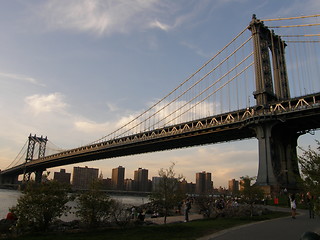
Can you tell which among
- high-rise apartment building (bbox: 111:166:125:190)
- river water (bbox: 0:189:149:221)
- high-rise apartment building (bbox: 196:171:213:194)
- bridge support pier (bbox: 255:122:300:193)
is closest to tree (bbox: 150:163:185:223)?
river water (bbox: 0:189:149:221)

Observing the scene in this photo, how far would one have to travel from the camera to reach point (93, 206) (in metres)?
14.7

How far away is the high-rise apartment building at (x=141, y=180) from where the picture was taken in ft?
445

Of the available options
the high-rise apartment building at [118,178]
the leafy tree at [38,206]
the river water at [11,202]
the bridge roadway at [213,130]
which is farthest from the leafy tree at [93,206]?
the high-rise apartment building at [118,178]

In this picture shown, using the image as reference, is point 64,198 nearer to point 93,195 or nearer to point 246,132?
point 93,195

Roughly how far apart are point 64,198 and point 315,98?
32.7 m

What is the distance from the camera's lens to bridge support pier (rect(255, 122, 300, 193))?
36672 mm

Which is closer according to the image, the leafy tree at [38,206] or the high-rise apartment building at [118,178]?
the leafy tree at [38,206]

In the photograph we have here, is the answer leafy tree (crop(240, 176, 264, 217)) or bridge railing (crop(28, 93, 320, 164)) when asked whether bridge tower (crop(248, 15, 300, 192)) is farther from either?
leafy tree (crop(240, 176, 264, 217))

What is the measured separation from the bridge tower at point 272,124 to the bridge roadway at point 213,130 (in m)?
1.02

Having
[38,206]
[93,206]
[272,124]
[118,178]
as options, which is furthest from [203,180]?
[38,206]

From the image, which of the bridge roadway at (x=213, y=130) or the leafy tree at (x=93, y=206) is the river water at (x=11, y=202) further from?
the bridge roadway at (x=213, y=130)

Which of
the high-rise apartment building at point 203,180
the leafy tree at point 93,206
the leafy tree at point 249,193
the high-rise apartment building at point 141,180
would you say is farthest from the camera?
the high-rise apartment building at point 141,180

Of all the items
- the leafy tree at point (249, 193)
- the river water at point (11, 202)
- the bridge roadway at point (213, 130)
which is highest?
the bridge roadway at point (213, 130)

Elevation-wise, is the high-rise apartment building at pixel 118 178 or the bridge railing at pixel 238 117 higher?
the bridge railing at pixel 238 117
